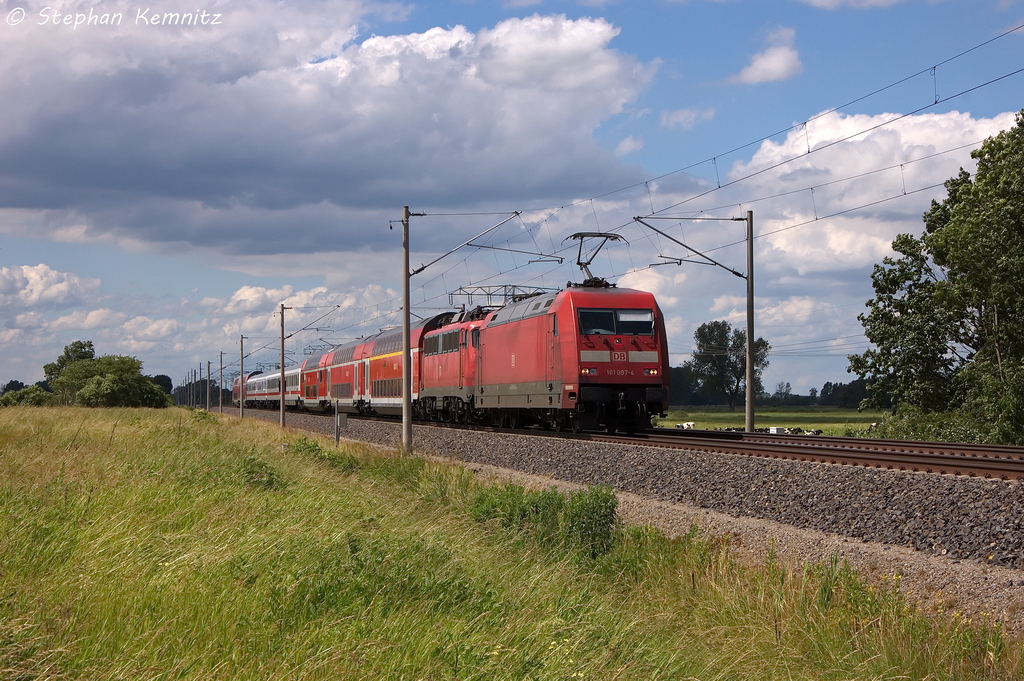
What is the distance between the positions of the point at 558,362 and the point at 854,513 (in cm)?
1312

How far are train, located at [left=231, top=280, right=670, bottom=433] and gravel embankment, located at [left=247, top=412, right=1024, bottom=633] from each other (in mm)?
5565

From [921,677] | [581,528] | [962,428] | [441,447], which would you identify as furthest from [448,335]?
[921,677]

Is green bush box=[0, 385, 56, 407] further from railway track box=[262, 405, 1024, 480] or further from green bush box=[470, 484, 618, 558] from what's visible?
green bush box=[470, 484, 618, 558]

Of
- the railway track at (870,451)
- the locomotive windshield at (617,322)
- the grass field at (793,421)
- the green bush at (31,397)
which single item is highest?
the locomotive windshield at (617,322)

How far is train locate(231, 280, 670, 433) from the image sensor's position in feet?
81.0

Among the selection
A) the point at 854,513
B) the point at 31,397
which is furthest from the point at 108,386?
the point at 854,513

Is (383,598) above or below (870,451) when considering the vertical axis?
below

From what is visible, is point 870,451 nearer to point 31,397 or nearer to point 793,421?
point 31,397

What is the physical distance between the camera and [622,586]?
1122 centimetres

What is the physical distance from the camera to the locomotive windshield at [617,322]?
2475cm

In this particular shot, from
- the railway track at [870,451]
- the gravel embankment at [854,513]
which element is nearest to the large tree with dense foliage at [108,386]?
the railway track at [870,451]

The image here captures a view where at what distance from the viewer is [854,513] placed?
12547 millimetres

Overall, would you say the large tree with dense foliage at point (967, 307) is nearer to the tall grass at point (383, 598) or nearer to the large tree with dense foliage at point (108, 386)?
the tall grass at point (383, 598)

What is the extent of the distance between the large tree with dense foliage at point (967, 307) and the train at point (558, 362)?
1039 cm
